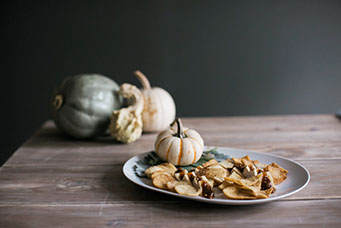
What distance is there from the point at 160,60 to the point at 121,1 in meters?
0.51

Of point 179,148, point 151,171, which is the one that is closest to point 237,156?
point 179,148

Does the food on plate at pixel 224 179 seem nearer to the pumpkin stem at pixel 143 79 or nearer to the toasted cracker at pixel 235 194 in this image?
the toasted cracker at pixel 235 194

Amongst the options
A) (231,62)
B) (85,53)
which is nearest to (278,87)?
(231,62)

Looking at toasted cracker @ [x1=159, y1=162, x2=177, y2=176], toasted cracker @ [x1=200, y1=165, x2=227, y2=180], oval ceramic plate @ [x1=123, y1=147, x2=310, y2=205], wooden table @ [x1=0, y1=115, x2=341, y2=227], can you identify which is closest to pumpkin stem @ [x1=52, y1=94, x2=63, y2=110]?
wooden table @ [x1=0, y1=115, x2=341, y2=227]

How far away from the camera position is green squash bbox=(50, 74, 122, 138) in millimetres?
1350

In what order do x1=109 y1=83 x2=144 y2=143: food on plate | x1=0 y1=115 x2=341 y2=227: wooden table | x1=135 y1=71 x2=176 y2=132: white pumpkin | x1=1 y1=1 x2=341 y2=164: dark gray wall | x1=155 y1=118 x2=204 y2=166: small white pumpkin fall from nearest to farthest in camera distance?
x1=0 y1=115 x2=341 y2=227: wooden table < x1=155 y1=118 x2=204 y2=166: small white pumpkin < x1=109 y1=83 x2=144 y2=143: food on plate < x1=135 y1=71 x2=176 y2=132: white pumpkin < x1=1 y1=1 x2=341 y2=164: dark gray wall

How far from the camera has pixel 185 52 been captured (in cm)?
278

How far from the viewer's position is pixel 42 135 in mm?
1491

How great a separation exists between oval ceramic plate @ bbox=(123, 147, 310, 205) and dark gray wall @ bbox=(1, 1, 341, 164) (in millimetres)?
1704

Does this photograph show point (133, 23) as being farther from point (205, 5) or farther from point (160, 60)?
point (205, 5)

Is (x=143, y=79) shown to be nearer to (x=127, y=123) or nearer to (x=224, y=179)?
(x=127, y=123)

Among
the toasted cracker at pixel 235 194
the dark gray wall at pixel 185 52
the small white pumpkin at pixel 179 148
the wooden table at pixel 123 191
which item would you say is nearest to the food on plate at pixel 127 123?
the wooden table at pixel 123 191

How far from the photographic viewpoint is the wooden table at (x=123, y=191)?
740mm

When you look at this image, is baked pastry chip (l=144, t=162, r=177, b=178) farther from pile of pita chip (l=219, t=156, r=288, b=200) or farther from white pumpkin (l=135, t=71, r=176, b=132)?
white pumpkin (l=135, t=71, r=176, b=132)
